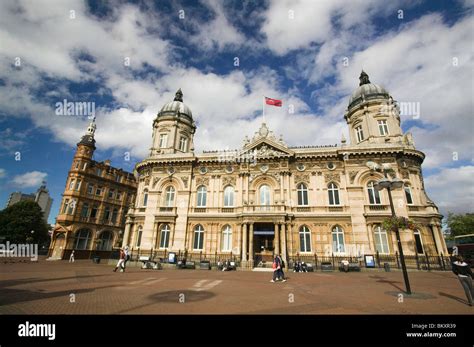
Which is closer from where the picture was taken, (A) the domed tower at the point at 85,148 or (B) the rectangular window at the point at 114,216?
(A) the domed tower at the point at 85,148

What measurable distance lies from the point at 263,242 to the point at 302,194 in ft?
25.3

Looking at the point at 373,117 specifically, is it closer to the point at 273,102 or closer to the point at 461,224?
the point at 273,102

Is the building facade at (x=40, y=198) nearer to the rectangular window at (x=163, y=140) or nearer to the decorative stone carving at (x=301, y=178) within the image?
the rectangular window at (x=163, y=140)

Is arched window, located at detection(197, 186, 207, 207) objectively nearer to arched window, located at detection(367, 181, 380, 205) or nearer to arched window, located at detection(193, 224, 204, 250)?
arched window, located at detection(193, 224, 204, 250)

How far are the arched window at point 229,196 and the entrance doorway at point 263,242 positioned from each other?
14.0 ft

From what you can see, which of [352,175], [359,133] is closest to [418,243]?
[352,175]

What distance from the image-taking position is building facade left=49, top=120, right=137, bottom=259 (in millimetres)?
39406

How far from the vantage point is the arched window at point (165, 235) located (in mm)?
29484

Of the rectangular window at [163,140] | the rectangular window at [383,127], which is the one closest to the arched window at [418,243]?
the rectangular window at [383,127]

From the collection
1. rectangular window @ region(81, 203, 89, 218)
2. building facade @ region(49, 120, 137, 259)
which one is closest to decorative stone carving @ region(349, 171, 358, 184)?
building facade @ region(49, 120, 137, 259)

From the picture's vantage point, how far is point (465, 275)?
28.4 feet
